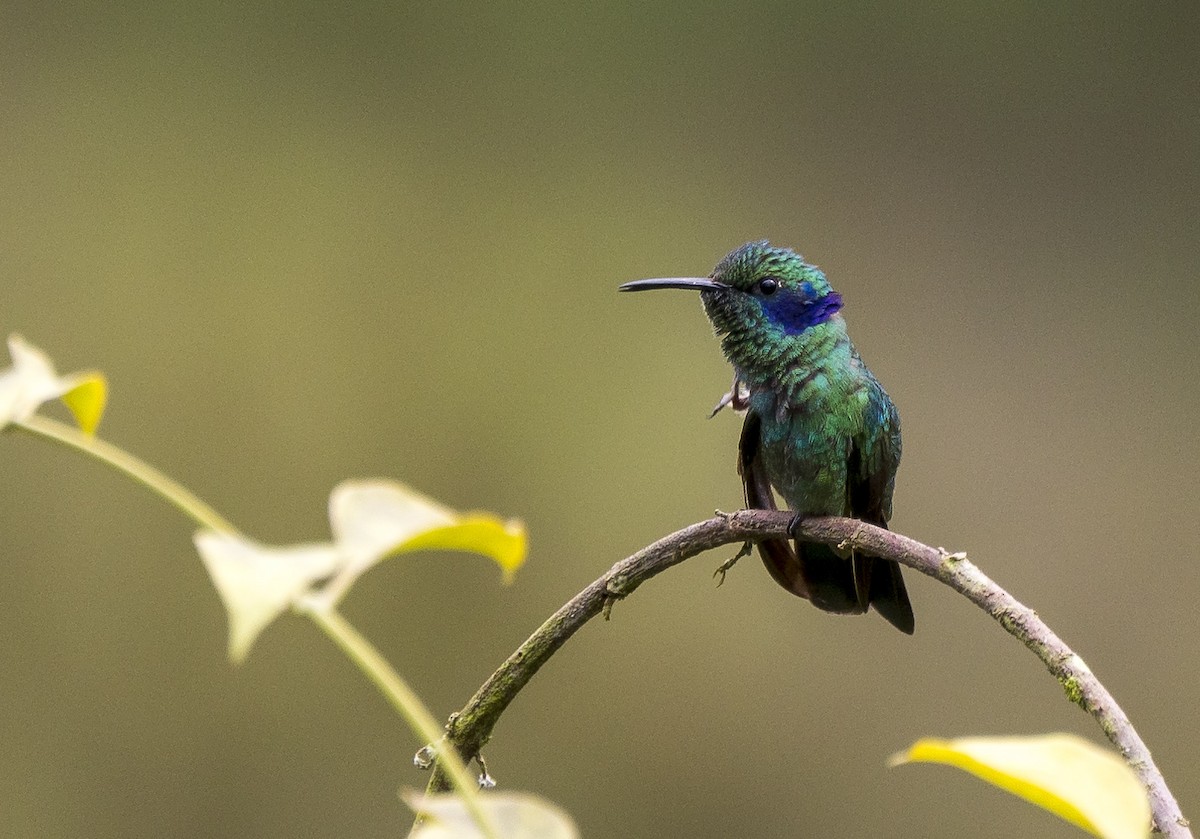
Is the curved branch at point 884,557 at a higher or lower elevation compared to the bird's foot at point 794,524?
lower

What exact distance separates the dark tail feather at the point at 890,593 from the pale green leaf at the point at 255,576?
86 cm

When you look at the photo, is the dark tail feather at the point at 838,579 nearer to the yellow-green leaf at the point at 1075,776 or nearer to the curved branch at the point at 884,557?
the curved branch at the point at 884,557

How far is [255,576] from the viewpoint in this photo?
248mm

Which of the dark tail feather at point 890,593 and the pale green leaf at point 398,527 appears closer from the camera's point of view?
the pale green leaf at point 398,527

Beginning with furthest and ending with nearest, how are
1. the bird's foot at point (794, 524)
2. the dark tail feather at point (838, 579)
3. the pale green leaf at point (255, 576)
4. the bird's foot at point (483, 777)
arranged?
the dark tail feather at point (838, 579) < the bird's foot at point (794, 524) < the bird's foot at point (483, 777) < the pale green leaf at point (255, 576)

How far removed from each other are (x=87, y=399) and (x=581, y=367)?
1983 millimetres

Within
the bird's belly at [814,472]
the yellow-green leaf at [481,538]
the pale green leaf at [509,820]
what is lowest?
the pale green leaf at [509,820]

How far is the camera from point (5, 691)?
209 centimetres

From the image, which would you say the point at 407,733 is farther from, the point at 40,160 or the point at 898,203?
the point at 898,203

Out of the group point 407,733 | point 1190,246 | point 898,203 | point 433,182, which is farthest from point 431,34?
point 1190,246

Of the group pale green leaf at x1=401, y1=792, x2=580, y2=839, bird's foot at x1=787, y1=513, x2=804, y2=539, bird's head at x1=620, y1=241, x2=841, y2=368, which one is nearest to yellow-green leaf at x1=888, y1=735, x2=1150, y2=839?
pale green leaf at x1=401, y1=792, x2=580, y2=839

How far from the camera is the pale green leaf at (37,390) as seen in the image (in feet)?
1.00

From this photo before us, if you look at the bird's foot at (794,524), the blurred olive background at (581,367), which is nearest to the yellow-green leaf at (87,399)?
the bird's foot at (794,524)

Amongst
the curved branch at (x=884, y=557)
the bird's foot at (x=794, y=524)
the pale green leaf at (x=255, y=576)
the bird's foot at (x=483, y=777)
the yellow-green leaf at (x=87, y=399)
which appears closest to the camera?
the pale green leaf at (x=255, y=576)
